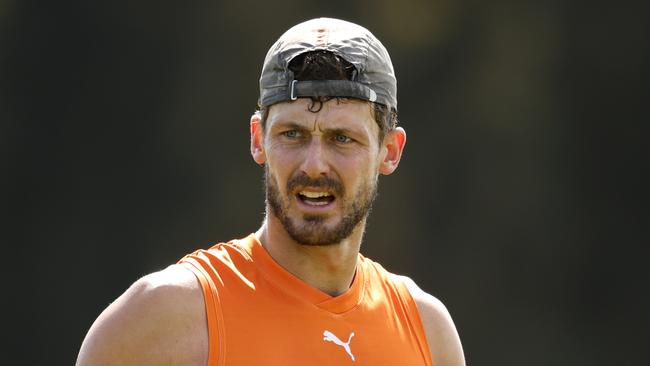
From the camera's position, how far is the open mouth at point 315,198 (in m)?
2.40

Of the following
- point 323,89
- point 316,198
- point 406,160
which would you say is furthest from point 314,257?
point 406,160

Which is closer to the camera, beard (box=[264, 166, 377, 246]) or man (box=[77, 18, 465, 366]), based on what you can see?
man (box=[77, 18, 465, 366])

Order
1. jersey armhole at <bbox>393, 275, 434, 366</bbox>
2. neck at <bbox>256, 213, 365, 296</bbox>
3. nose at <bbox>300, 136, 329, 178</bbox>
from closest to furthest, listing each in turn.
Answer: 1. nose at <bbox>300, 136, 329, 178</bbox>
2. neck at <bbox>256, 213, 365, 296</bbox>
3. jersey armhole at <bbox>393, 275, 434, 366</bbox>

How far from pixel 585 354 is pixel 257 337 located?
350cm

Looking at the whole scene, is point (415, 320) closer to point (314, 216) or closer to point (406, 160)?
point (314, 216)

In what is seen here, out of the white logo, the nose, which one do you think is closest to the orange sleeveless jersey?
the white logo

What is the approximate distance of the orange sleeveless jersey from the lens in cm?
229

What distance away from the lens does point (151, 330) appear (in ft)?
7.23

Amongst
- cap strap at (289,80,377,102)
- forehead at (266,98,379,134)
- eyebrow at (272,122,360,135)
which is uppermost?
cap strap at (289,80,377,102)

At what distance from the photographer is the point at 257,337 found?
7.59 ft

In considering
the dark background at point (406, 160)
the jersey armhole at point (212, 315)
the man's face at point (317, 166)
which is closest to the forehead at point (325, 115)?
the man's face at point (317, 166)

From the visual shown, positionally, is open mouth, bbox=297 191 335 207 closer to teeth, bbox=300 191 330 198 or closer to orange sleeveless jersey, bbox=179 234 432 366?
teeth, bbox=300 191 330 198

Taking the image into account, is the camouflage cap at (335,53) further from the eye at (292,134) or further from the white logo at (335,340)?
the white logo at (335,340)

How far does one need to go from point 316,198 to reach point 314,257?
158mm
